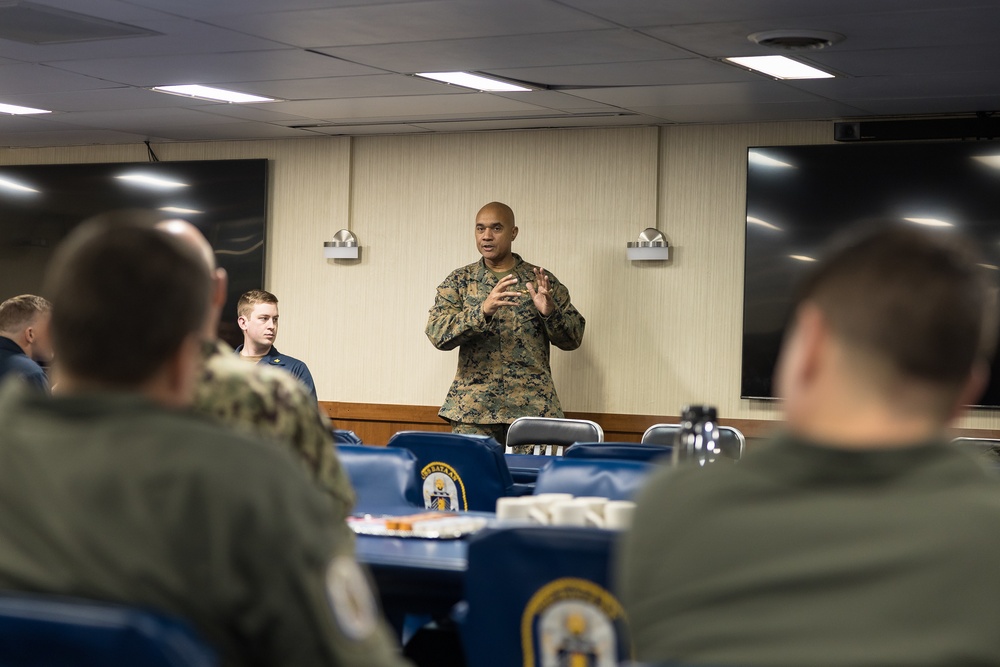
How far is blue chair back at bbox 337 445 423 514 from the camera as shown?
398 cm

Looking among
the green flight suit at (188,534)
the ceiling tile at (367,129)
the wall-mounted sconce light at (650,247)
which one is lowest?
the green flight suit at (188,534)

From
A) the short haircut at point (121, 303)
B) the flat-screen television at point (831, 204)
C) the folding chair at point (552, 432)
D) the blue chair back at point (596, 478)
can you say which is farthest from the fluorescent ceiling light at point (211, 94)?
the short haircut at point (121, 303)

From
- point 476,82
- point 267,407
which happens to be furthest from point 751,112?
point 267,407

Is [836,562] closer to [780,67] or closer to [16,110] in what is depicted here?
[780,67]

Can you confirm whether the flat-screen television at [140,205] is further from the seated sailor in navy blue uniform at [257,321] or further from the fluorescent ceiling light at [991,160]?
the fluorescent ceiling light at [991,160]

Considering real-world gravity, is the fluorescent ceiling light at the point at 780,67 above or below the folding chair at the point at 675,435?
above

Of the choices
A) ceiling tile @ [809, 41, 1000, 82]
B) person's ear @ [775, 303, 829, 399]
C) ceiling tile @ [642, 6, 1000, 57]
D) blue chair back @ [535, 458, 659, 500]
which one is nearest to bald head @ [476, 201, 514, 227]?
ceiling tile @ [642, 6, 1000, 57]

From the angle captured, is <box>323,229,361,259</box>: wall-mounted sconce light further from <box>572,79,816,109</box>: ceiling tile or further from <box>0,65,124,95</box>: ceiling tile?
<box>572,79,816,109</box>: ceiling tile

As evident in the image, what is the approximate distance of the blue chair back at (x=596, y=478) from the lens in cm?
371

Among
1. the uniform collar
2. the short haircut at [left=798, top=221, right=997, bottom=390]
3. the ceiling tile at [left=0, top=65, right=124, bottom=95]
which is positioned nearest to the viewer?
the short haircut at [left=798, top=221, right=997, bottom=390]

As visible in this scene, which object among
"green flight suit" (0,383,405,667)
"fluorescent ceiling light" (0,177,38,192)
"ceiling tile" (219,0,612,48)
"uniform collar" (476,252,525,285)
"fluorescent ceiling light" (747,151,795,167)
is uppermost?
"ceiling tile" (219,0,612,48)

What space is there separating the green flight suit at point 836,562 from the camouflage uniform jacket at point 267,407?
91 centimetres

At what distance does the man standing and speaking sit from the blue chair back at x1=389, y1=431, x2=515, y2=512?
2880 millimetres

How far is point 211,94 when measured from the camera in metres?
7.66
